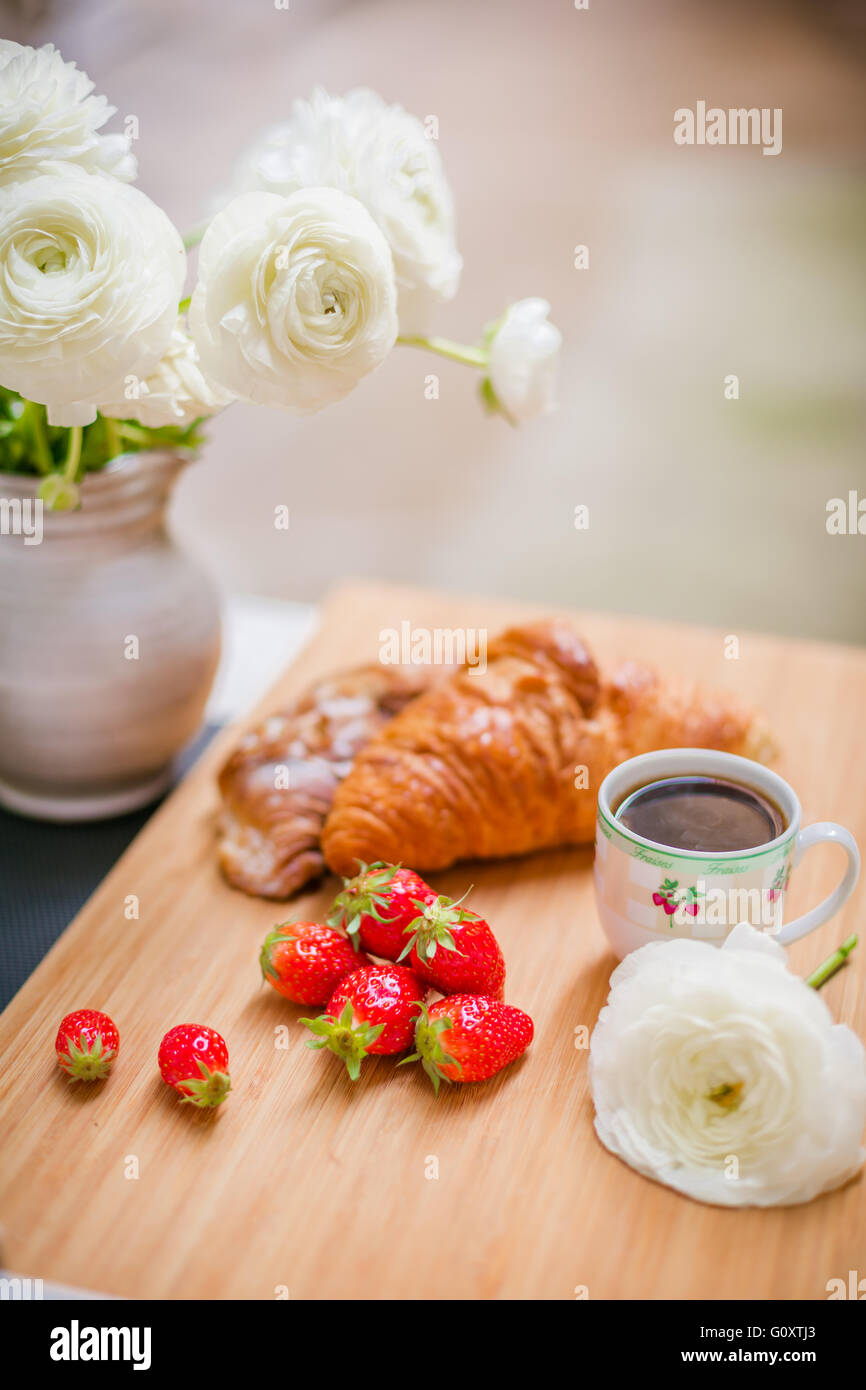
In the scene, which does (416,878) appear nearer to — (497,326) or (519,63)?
(497,326)

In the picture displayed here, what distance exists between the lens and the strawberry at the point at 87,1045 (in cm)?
109

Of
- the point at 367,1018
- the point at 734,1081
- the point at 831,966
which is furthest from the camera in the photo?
the point at 831,966

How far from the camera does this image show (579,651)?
4.64 ft

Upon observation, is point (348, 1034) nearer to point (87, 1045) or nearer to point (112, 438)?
point (87, 1045)

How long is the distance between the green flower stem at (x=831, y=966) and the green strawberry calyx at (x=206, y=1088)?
1.84 ft

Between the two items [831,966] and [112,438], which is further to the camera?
[112,438]

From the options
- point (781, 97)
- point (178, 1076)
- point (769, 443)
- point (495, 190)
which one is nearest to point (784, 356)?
point (769, 443)

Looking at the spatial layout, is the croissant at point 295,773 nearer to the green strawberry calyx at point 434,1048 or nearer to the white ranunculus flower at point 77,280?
the green strawberry calyx at point 434,1048

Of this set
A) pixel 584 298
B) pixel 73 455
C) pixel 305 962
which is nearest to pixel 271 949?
pixel 305 962

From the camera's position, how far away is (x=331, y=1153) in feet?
3.41

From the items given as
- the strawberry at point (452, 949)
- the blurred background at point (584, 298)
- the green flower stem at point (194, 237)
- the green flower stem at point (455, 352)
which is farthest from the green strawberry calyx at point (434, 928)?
the blurred background at point (584, 298)

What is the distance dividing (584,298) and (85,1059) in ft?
10.9

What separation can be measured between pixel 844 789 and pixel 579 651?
1.28 feet

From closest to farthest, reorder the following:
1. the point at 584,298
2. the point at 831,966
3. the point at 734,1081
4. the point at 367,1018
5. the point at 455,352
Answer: the point at 734,1081
the point at 367,1018
the point at 831,966
the point at 455,352
the point at 584,298
